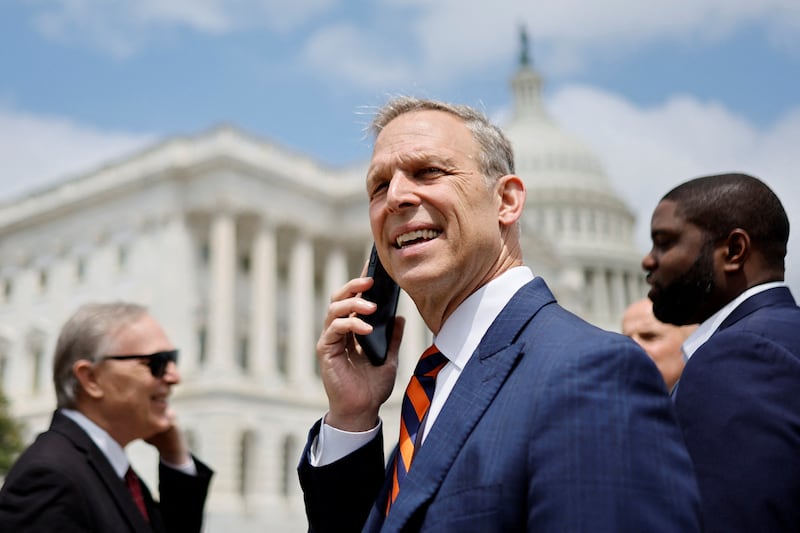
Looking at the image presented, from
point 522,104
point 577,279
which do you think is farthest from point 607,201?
point 522,104

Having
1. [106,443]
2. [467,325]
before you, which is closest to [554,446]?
[467,325]

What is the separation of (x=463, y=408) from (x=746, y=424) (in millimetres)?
1231

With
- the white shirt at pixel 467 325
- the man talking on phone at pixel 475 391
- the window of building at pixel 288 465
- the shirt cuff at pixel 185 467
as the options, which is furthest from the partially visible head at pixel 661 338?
the window of building at pixel 288 465

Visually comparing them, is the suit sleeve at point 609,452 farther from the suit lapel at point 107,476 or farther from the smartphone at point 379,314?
the suit lapel at point 107,476

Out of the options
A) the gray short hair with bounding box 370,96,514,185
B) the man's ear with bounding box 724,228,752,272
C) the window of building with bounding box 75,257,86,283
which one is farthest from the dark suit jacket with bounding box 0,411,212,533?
the window of building with bounding box 75,257,86,283

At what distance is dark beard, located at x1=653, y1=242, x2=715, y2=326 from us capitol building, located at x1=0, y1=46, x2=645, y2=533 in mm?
39584

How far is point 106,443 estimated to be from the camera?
6.00 m

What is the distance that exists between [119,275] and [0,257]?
12625 mm

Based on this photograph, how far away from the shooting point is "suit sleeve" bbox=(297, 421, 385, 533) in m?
3.70

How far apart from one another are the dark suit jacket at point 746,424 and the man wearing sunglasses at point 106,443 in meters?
3.44

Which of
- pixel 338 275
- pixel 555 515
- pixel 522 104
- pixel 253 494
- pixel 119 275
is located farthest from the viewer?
pixel 522 104

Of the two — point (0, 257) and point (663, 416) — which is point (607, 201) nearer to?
point (0, 257)

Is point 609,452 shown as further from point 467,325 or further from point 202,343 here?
point 202,343

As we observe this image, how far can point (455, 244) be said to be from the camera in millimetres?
3482
